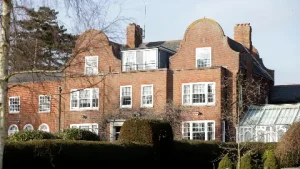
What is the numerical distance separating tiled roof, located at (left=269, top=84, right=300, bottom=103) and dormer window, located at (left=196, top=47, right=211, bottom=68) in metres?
8.53

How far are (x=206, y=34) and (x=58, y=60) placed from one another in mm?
29791

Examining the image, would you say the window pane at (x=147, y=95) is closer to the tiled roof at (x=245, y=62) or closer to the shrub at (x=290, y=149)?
the tiled roof at (x=245, y=62)

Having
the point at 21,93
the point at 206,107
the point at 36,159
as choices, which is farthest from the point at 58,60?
the point at 21,93

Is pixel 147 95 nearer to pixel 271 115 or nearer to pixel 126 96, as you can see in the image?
pixel 126 96

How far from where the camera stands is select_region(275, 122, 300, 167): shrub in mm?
25816

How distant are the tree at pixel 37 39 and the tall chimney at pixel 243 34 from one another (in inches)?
1406

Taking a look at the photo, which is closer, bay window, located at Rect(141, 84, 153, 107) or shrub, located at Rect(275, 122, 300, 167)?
shrub, located at Rect(275, 122, 300, 167)

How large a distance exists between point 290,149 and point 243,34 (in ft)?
69.9

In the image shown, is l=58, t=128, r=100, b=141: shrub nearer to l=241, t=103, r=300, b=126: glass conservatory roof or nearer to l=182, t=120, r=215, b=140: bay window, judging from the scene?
l=182, t=120, r=215, b=140: bay window

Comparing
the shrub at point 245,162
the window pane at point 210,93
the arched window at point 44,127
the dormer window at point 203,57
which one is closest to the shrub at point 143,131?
the shrub at point 245,162

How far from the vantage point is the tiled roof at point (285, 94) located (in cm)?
4616

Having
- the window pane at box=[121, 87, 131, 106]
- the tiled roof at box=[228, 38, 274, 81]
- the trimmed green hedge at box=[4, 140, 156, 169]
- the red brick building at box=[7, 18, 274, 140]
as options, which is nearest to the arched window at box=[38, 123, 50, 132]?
the red brick building at box=[7, 18, 274, 140]

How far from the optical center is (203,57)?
41594 mm

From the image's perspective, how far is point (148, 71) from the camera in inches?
1663
